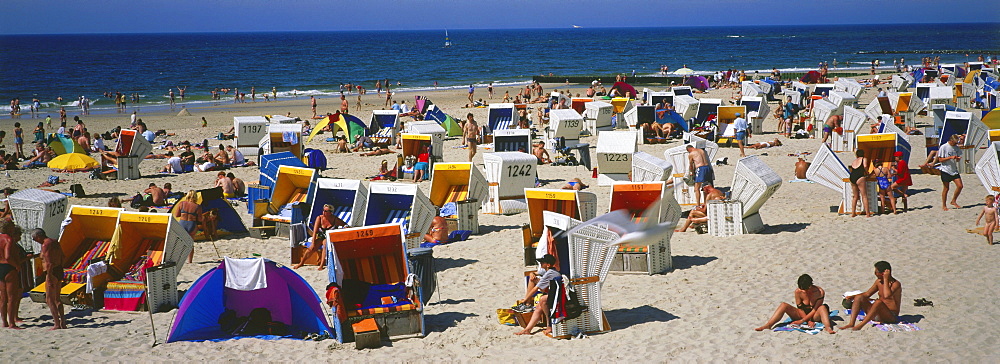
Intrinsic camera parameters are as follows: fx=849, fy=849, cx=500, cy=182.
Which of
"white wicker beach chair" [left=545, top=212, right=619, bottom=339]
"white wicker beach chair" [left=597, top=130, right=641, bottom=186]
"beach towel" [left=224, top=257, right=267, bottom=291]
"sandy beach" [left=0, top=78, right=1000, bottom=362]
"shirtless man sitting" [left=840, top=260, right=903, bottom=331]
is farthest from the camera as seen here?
"white wicker beach chair" [left=597, top=130, right=641, bottom=186]

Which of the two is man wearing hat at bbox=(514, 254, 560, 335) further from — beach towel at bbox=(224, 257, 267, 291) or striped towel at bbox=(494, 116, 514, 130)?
striped towel at bbox=(494, 116, 514, 130)

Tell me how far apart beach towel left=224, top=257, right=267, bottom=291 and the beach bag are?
7.78 feet

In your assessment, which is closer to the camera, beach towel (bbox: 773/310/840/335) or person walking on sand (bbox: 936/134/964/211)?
beach towel (bbox: 773/310/840/335)

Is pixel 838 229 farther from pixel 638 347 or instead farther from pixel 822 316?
pixel 638 347

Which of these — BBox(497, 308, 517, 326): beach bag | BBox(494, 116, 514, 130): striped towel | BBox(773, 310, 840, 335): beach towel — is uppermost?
BBox(494, 116, 514, 130): striped towel

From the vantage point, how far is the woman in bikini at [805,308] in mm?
7980

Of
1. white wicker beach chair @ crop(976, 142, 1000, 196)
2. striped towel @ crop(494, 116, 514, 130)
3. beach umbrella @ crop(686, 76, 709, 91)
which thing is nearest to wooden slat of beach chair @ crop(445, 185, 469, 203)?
white wicker beach chair @ crop(976, 142, 1000, 196)

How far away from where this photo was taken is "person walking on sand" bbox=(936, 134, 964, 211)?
1288 cm

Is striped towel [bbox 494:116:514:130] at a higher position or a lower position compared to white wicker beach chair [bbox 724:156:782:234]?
higher

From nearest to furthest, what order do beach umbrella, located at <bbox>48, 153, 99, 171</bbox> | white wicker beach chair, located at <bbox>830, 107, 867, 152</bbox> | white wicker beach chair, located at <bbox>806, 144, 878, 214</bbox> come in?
white wicker beach chair, located at <bbox>806, 144, 878, 214</bbox>
beach umbrella, located at <bbox>48, 153, 99, 171</bbox>
white wicker beach chair, located at <bbox>830, 107, 867, 152</bbox>

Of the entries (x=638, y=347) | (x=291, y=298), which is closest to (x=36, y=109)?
(x=291, y=298)

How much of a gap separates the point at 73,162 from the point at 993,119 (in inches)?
795

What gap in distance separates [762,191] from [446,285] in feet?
15.4

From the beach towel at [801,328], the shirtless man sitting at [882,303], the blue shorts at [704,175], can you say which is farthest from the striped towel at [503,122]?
the shirtless man sitting at [882,303]
